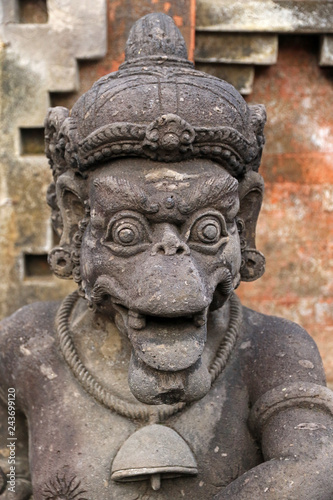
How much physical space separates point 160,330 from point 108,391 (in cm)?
44

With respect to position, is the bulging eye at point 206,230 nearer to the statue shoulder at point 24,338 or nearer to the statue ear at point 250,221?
the statue ear at point 250,221

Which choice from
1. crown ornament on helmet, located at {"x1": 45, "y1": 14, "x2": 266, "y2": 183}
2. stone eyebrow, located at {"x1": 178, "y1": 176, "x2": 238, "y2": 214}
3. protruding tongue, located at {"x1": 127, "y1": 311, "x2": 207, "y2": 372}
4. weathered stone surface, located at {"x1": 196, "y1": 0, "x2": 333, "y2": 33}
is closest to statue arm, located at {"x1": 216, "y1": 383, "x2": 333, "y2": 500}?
protruding tongue, located at {"x1": 127, "y1": 311, "x2": 207, "y2": 372}

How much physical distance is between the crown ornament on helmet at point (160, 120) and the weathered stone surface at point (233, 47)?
1.77 meters

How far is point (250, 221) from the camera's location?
6.56 feet

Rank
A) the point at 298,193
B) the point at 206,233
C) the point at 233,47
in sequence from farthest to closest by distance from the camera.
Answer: the point at 298,193 → the point at 233,47 → the point at 206,233

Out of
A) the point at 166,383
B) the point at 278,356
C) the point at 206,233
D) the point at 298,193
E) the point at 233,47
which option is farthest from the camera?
the point at 298,193

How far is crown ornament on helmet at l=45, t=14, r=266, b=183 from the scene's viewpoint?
1644mm

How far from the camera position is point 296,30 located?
3500 millimetres

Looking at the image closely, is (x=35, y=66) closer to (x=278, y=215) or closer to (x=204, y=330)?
(x=278, y=215)

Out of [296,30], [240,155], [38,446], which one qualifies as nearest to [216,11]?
[296,30]

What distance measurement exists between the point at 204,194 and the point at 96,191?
0.31 m

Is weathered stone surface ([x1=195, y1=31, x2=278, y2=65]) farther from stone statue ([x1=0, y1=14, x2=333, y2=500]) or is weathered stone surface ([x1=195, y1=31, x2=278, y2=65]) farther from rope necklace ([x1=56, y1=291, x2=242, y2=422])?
rope necklace ([x1=56, y1=291, x2=242, y2=422])

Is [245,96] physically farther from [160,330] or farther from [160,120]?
[160,330]

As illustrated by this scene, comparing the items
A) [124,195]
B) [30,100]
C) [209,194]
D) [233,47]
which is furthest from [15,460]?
[233,47]
